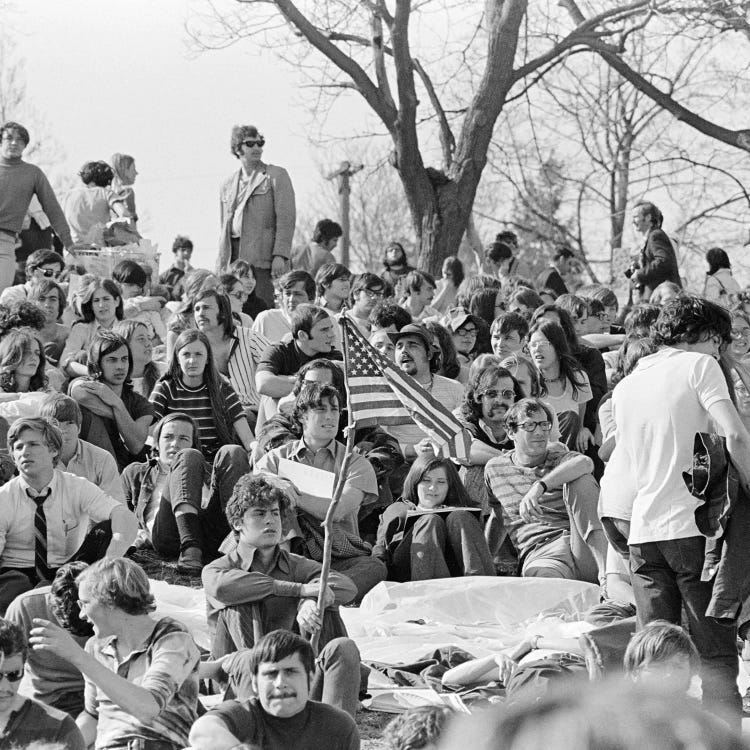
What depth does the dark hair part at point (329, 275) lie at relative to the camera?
10.7m

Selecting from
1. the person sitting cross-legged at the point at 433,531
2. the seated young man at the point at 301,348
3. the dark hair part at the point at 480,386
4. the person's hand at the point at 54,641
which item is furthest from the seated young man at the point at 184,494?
the person's hand at the point at 54,641

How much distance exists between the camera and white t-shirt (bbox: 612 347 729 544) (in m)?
4.88

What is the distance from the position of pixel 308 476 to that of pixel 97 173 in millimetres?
7175

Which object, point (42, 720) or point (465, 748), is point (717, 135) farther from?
point (465, 748)

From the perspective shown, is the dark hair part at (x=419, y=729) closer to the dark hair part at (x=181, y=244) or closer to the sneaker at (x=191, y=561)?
the sneaker at (x=191, y=561)

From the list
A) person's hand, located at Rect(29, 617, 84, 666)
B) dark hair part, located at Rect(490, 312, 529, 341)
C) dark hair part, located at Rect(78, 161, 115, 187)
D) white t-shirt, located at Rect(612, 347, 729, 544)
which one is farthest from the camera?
dark hair part, located at Rect(78, 161, 115, 187)

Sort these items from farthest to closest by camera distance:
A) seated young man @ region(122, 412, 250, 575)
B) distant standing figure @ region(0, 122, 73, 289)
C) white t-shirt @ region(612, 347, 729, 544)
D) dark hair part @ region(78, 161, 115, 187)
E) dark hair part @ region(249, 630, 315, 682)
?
dark hair part @ region(78, 161, 115, 187) < distant standing figure @ region(0, 122, 73, 289) < seated young man @ region(122, 412, 250, 575) < white t-shirt @ region(612, 347, 729, 544) < dark hair part @ region(249, 630, 315, 682)

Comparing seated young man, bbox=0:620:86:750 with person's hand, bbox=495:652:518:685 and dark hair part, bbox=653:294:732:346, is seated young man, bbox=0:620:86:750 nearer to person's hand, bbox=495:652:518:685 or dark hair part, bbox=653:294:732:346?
person's hand, bbox=495:652:518:685

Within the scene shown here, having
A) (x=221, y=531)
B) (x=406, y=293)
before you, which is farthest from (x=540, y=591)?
(x=406, y=293)

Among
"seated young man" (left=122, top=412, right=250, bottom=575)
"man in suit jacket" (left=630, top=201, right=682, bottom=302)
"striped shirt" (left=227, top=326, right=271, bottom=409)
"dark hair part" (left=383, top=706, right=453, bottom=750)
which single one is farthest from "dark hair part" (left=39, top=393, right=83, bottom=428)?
"man in suit jacket" (left=630, top=201, right=682, bottom=302)

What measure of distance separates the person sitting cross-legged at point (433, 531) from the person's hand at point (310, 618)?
5.87 ft

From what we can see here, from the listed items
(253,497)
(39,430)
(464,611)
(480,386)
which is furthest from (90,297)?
(253,497)

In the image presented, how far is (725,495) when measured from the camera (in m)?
4.82

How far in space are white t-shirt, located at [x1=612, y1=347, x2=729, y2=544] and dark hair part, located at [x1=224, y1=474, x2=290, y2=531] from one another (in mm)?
1489
